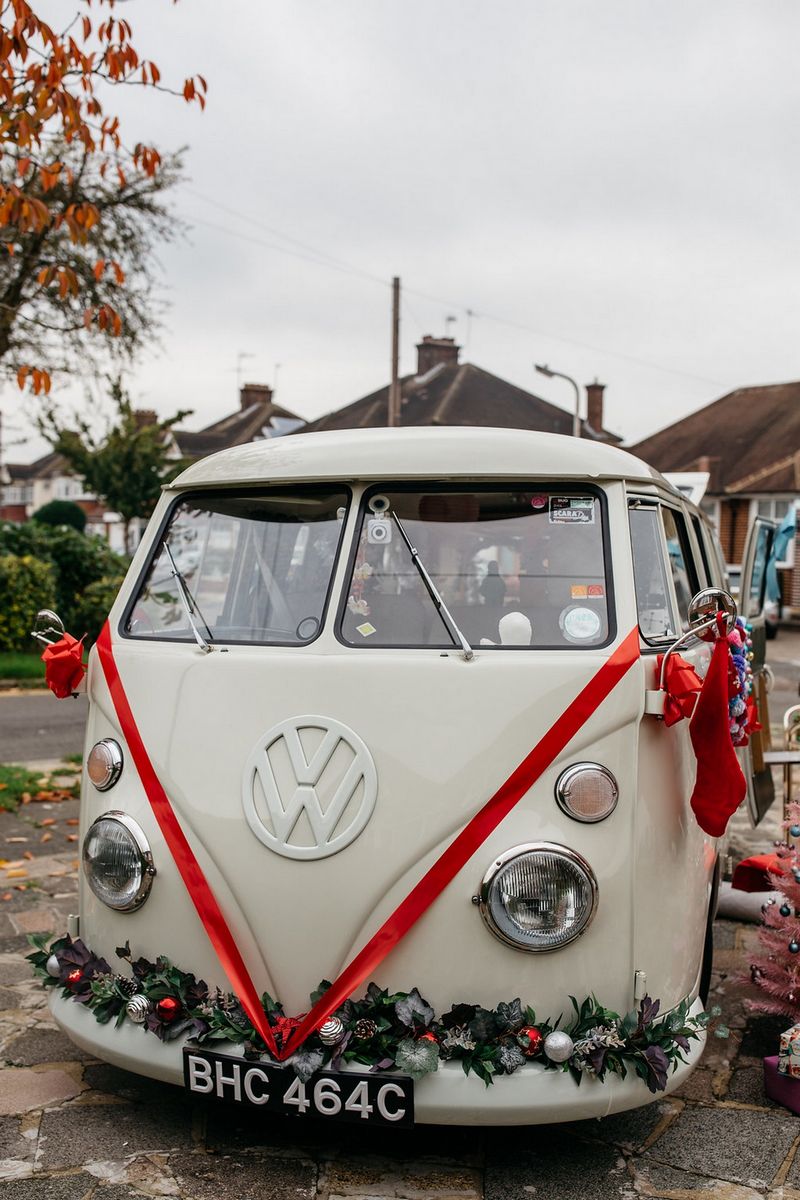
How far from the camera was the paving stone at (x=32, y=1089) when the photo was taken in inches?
147

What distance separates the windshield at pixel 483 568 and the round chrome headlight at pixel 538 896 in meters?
0.68

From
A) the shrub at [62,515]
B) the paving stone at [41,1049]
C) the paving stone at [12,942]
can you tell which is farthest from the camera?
the shrub at [62,515]

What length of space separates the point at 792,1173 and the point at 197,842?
1953 mm

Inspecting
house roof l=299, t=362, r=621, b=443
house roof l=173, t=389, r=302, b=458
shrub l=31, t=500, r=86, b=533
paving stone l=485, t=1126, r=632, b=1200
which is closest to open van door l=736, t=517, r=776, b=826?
paving stone l=485, t=1126, r=632, b=1200

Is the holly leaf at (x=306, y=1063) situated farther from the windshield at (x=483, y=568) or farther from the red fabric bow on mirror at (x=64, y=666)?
the red fabric bow on mirror at (x=64, y=666)

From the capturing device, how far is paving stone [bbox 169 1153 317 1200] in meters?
3.20

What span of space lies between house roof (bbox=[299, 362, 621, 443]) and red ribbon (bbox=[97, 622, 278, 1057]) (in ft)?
118

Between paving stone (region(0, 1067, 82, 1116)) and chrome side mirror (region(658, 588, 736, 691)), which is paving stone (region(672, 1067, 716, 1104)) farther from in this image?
paving stone (region(0, 1067, 82, 1116))

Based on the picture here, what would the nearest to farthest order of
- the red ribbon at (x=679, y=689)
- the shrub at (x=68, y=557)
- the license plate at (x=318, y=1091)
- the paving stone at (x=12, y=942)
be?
the license plate at (x=318, y=1091) < the red ribbon at (x=679, y=689) < the paving stone at (x=12, y=942) < the shrub at (x=68, y=557)

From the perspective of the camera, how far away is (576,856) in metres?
3.22

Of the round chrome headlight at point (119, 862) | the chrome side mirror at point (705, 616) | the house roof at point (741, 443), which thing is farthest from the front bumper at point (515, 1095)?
the house roof at point (741, 443)

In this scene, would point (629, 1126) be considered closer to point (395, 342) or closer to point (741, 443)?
point (395, 342)

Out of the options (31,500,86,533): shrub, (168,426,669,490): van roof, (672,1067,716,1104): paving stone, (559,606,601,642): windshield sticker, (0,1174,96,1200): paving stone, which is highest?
(31,500,86,533): shrub

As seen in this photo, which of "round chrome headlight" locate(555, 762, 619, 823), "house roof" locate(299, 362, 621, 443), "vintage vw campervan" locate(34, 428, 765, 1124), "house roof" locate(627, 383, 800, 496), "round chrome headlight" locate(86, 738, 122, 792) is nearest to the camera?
"vintage vw campervan" locate(34, 428, 765, 1124)
